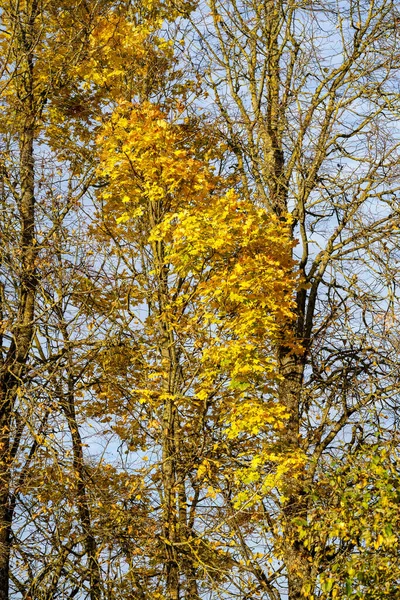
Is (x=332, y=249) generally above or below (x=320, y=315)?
above

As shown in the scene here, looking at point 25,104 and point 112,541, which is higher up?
point 25,104

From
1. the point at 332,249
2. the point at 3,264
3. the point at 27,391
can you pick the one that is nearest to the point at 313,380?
the point at 332,249

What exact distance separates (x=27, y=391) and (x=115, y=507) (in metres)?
2.09

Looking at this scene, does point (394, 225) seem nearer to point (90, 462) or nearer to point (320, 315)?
point (320, 315)

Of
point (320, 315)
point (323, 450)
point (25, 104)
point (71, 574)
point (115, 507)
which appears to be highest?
point (25, 104)

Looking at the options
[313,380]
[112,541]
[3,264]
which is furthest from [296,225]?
[112,541]

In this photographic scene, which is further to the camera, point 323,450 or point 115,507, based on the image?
point 323,450

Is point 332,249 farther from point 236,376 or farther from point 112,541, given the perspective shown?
point 112,541

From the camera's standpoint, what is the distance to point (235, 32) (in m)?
14.0

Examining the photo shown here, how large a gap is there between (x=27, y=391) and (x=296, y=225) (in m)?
5.46

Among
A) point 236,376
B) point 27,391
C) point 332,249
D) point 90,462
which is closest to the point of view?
point 236,376

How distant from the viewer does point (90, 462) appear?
11.7 m

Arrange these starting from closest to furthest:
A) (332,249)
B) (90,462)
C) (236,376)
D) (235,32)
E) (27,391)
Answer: (236,376), (27,391), (90,462), (332,249), (235,32)

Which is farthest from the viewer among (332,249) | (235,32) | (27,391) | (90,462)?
(235,32)
